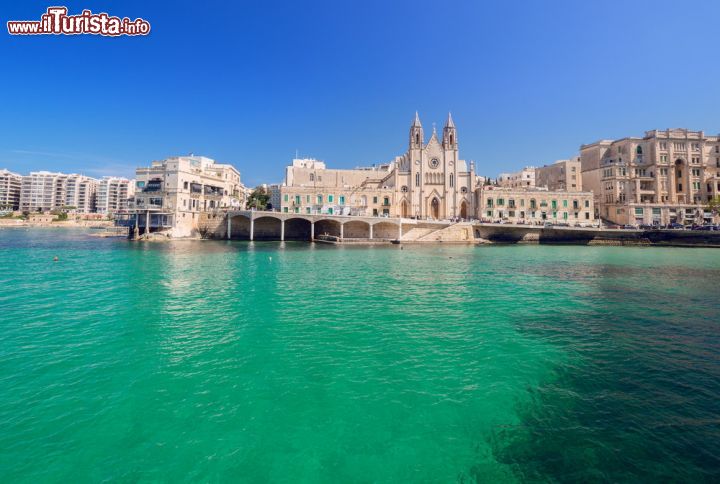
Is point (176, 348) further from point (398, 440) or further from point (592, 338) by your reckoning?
point (592, 338)

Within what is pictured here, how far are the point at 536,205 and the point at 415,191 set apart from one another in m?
24.3

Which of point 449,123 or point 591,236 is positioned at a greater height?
point 449,123

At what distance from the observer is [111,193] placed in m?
163

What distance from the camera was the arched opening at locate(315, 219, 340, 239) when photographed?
228ft

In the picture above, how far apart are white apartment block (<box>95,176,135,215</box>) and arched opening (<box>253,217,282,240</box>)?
407 feet

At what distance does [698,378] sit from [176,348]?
→ 1449 centimetres

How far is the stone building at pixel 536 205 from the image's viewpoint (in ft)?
241

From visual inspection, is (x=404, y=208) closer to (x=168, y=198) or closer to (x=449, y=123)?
(x=449, y=123)

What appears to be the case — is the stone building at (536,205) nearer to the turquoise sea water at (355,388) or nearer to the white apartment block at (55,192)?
the turquoise sea water at (355,388)

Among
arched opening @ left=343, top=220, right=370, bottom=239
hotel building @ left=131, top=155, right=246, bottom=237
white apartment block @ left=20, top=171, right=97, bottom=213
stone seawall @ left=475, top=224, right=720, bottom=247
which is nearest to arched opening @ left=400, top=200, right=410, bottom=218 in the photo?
arched opening @ left=343, top=220, right=370, bottom=239

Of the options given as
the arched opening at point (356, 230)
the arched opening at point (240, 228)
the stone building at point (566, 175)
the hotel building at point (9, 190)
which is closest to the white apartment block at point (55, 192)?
the hotel building at point (9, 190)

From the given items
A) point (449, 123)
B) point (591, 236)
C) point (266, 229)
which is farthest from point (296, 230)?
point (591, 236)

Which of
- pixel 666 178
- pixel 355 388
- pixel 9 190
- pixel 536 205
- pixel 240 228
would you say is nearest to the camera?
pixel 355 388

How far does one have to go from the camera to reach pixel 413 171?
76.2 meters
